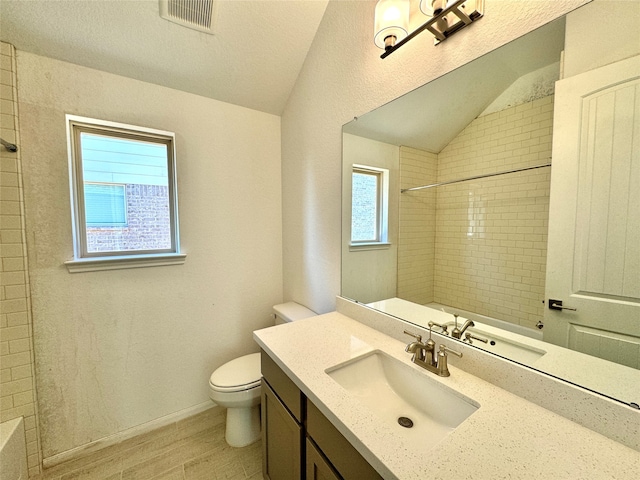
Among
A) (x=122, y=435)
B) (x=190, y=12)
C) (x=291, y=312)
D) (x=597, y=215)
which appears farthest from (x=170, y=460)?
(x=190, y=12)

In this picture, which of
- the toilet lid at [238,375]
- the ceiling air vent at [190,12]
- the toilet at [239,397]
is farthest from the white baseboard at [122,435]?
the ceiling air vent at [190,12]

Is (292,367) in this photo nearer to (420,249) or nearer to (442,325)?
(442,325)

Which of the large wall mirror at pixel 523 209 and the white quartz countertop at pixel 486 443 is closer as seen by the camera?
the white quartz countertop at pixel 486 443

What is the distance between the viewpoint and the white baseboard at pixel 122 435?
146 centimetres

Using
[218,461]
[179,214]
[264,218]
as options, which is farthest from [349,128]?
[218,461]

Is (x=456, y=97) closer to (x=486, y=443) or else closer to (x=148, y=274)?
(x=486, y=443)

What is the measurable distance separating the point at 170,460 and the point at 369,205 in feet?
6.36

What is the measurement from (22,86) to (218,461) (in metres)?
2.36

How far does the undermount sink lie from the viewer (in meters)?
0.79

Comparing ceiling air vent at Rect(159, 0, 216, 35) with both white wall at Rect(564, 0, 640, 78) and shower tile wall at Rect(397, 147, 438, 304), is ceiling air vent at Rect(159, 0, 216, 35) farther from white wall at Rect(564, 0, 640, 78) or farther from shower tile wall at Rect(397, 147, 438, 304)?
white wall at Rect(564, 0, 640, 78)

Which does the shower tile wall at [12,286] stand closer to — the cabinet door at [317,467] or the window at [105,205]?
the window at [105,205]

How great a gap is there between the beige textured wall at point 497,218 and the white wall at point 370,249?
230mm

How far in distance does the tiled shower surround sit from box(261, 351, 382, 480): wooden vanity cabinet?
0.68 meters

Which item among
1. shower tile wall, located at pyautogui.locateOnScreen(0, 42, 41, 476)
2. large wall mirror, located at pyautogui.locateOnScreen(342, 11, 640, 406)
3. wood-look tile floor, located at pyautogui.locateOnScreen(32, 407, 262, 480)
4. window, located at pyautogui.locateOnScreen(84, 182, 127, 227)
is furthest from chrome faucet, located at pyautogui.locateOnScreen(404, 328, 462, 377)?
shower tile wall, located at pyautogui.locateOnScreen(0, 42, 41, 476)
